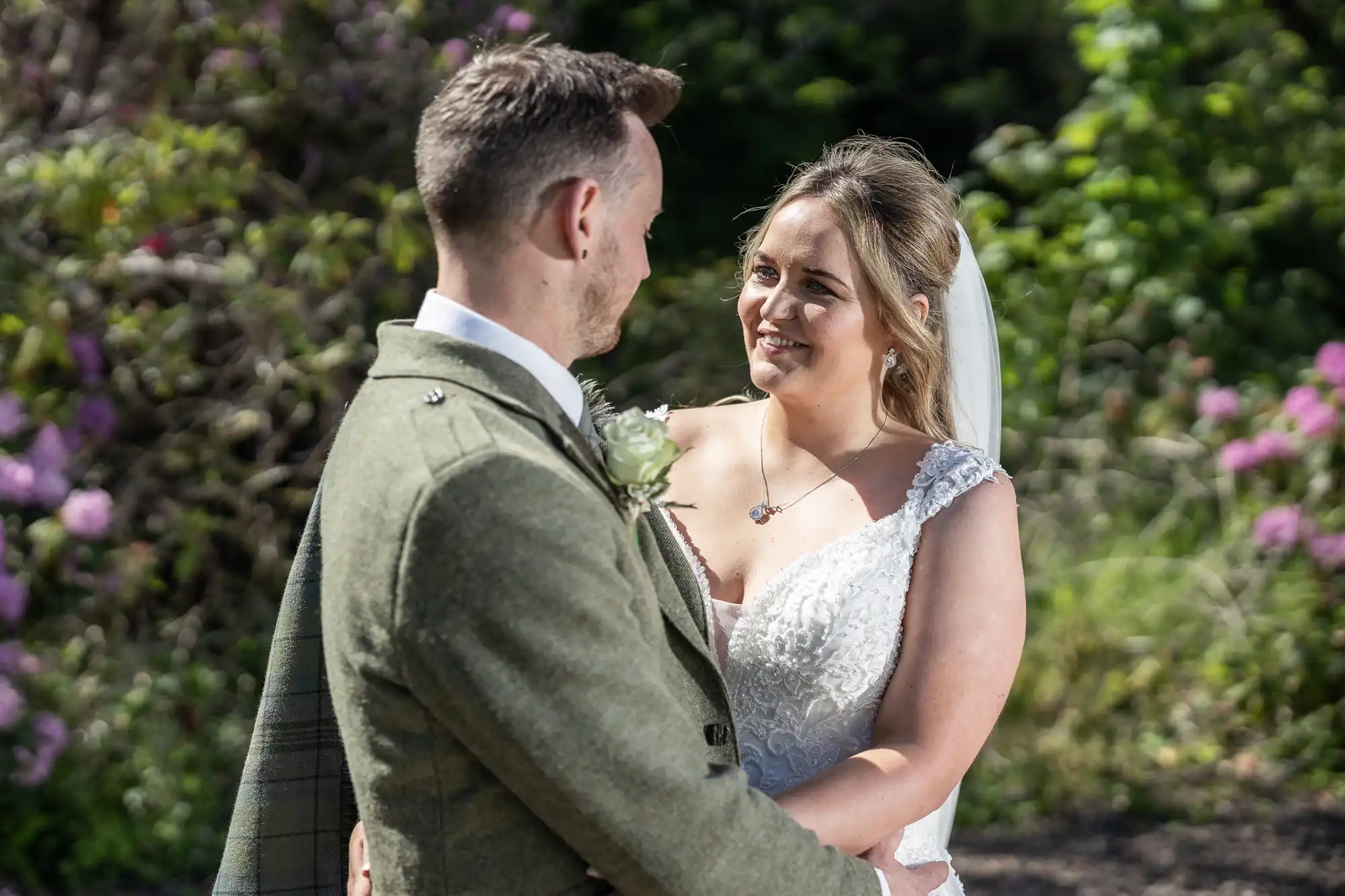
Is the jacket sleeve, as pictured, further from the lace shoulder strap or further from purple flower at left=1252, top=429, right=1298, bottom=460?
purple flower at left=1252, top=429, right=1298, bottom=460

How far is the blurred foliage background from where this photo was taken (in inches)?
188

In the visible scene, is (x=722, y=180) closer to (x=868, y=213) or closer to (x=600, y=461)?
(x=868, y=213)

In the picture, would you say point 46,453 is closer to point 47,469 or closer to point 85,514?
point 47,469

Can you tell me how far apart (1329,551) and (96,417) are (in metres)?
4.42

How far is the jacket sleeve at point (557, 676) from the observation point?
1493mm

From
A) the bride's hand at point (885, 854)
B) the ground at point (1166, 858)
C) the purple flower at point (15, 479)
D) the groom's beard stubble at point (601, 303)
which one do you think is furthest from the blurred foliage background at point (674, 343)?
the groom's beard stubble at point (601, 303)

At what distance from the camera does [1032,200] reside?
25.3ft

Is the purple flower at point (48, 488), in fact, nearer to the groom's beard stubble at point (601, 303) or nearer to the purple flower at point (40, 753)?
the purple flower at point (40, 753)

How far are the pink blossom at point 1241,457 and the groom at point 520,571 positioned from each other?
14.7 ft

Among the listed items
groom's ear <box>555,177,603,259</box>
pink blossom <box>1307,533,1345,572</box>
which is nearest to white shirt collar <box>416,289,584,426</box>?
groom's ear <box>555,177,603,259</box>

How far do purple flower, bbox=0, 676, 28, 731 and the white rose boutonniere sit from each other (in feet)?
10.3

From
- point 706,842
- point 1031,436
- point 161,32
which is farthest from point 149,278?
point 706,842

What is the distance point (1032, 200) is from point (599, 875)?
21.7 feet

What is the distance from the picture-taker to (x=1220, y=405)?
6.08 metres
